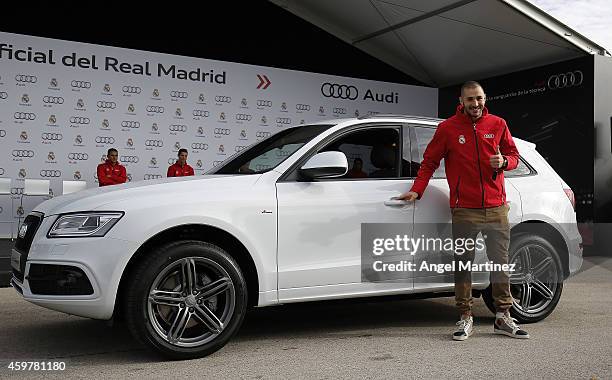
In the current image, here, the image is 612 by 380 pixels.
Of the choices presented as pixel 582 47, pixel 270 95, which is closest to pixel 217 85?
pixel 270 95

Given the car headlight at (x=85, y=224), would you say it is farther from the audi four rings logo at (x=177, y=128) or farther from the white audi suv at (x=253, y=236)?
the audi four rings logo at (x=177, y=128)

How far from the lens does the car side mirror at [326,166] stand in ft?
14.9

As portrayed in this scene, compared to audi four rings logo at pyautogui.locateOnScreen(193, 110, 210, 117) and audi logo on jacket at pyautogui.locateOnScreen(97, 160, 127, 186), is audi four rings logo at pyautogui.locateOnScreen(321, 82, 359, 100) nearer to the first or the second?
audi four rings logo at pyautogui.locateOnScreen(193, 110, 210, 117)

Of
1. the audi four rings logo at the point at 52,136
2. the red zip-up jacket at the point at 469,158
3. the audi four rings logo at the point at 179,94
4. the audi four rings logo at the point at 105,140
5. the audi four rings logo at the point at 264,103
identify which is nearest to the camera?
the red zip-up jacket at the point at 469,158

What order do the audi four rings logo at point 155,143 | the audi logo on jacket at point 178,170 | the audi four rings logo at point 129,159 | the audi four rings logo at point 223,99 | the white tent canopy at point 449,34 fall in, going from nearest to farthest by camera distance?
the white tent canopy at point 449,34, the audi logo on jacket at point 178,170, the audi four rings logo at point 129,159, the audi four rings logo at point 155,143, the audi four rings logo at point 223,99

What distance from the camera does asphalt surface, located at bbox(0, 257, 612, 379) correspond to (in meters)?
4.03

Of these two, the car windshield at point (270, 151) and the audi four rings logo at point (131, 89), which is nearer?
the car windshield at point (270, 151)

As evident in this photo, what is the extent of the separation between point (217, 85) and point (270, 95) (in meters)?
1.40

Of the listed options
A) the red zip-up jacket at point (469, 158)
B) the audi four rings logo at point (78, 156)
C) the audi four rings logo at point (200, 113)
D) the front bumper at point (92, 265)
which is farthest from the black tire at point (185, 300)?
the audi four rings logo at point (200, 113)

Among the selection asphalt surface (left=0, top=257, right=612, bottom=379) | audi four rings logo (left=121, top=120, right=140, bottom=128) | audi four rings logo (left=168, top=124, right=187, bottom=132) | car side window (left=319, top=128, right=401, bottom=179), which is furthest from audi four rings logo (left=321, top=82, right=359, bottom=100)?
car side window (left=319, top=128, right=401, bottom=179)

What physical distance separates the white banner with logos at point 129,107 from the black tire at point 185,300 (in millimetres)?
9711

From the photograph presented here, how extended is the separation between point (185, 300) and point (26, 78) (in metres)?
10.8

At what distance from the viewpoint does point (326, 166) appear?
4539mm

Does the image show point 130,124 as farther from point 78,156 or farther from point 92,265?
point 92,265
